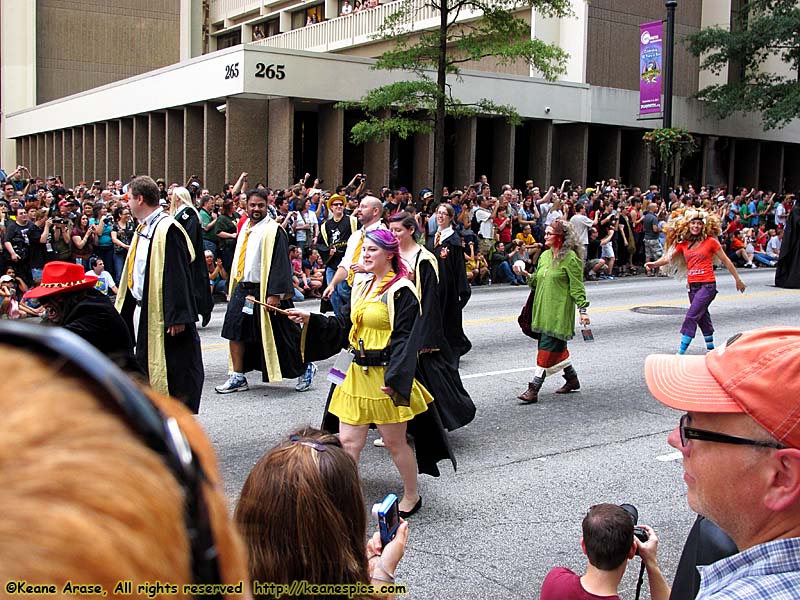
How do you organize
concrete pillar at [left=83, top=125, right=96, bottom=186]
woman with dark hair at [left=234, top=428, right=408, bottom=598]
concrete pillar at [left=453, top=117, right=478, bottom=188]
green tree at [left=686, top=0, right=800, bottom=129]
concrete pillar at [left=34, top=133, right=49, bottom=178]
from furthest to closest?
1. concrete pillar at [left=34, top=133, right=49, bottom=178]
2. concrete pillar at [left=83, top=125, right=96, bottom=186]
3. green tree at [left=686, top=0, right=800, bottom=129]
4. concrete pillar at [left=453, top=117, right=478, bottom=188]
5. woman with dark hair at [left=234, top=428, right=408, bottom=598]

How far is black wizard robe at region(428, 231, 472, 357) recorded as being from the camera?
9555 mm

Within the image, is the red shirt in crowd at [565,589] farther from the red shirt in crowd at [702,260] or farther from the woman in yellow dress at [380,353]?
the red shirt in crowd at [702,260]

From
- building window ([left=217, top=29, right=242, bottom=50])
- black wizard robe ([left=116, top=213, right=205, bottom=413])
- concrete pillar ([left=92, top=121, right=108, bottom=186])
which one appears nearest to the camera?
black wizard robe ([left=116, top=213, right=205, bottom=413])

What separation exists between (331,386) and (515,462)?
1.59 metres

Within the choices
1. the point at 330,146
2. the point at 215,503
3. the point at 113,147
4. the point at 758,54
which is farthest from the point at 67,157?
the point at 215,503

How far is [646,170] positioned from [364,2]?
45.3 feet

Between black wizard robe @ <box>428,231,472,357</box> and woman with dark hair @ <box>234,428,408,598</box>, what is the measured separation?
6.86 metres

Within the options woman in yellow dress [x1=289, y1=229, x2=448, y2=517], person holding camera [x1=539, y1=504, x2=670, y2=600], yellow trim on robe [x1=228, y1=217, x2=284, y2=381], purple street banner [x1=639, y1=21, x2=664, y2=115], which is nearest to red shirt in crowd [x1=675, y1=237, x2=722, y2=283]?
yellow trim on robe [x1=228, y1=217, x2=284, y2=381]

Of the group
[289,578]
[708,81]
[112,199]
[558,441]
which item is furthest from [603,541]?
[708,81]

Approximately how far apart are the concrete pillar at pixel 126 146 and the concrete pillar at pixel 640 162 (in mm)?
19186

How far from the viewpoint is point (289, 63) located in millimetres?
26828

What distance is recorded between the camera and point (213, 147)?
30125mm

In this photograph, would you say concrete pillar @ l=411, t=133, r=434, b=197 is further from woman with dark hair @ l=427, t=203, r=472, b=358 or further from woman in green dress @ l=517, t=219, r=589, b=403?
woman in green dress @ l=517, t=219, r=589, b=403

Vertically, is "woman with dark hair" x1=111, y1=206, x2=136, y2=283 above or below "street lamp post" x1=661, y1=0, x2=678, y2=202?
below
